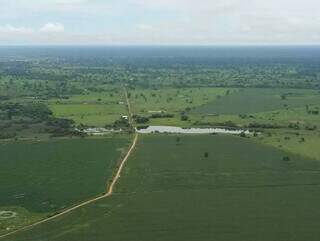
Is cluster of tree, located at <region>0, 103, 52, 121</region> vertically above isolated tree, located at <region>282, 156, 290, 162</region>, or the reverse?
cluster of tree, located at <region>0, 103, 52, 121</region>

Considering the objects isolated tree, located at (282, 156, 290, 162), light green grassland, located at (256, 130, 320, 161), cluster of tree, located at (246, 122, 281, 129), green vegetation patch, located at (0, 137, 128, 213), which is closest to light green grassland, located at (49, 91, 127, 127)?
green vegetation patch, located at (0, 137, 128, 213)

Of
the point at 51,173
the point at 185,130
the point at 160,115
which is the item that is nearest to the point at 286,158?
the point at 185,130

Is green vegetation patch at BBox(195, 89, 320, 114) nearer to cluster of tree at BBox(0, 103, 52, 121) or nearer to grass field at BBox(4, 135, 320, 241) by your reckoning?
cluster of tree at BBox(0, 103, 52, 121)

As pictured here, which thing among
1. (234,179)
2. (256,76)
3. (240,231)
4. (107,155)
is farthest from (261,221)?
(256,76)

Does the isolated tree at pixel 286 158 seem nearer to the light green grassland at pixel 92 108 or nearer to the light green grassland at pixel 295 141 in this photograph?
the light green grassland at pixel 295 141

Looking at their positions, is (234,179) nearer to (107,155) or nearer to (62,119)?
(107,155)

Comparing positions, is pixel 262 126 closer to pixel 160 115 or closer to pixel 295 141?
pixel 295 141
